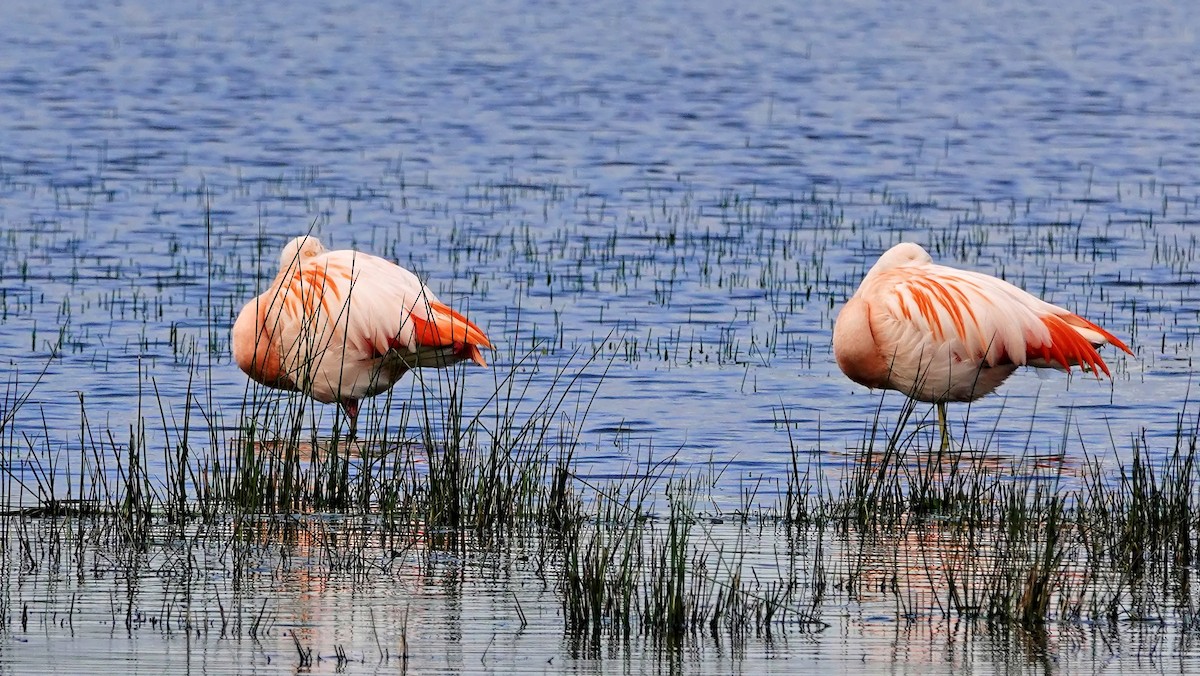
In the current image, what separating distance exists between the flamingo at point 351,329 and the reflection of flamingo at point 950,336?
2.01 m

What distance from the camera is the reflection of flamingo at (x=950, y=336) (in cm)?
1073

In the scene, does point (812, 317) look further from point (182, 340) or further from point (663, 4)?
point (663, 4)

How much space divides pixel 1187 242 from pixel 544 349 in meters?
7.28

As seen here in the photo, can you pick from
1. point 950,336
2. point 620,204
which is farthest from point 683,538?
point 620,204

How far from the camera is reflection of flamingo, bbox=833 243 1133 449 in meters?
10.7

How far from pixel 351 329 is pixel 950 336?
3.06 m

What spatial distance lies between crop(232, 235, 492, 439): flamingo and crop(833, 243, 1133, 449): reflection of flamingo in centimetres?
201

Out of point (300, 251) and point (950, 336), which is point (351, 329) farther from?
point (950, 336)

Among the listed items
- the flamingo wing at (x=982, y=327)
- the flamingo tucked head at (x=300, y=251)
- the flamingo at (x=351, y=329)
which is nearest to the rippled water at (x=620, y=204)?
the flamingo at (x=351, y=329)

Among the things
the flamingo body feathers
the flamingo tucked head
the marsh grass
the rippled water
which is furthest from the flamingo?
the flamingo body feathers

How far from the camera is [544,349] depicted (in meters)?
13.5

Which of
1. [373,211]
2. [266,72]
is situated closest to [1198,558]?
[373,211]

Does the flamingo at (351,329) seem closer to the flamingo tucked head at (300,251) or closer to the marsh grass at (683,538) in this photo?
the flamingo tucked head at (300,251)

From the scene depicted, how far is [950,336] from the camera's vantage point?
10.7 metres
